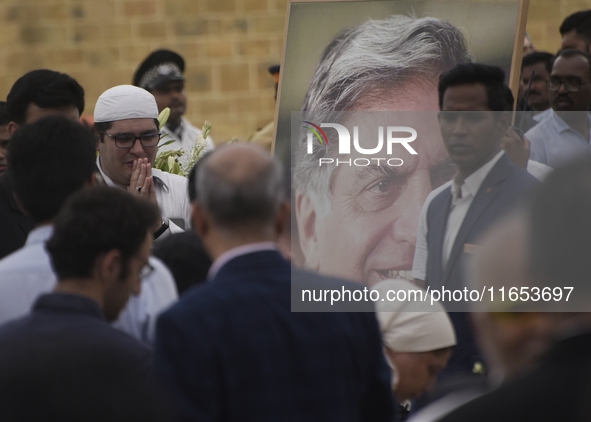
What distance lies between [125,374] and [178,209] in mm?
2332

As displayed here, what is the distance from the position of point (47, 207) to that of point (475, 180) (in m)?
1.35

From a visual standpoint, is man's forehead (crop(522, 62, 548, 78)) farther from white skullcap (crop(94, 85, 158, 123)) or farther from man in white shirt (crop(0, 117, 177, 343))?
man in white shirt (crop(0, 117, 177, 343))

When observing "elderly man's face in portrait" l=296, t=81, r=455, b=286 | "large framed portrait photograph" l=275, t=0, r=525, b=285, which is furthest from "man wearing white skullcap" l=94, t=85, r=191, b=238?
"elderly man's face in portrait" l=296, t=81, r=455, b=286

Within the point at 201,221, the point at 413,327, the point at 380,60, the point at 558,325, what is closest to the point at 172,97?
the point at 380,60

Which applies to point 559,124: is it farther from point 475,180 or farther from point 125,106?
point 125,106

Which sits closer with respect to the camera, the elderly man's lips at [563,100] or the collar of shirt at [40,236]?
the collar of shirt at [40,236]

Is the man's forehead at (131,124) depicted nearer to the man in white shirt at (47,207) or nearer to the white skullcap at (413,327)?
the man in white shirt at (47,207)

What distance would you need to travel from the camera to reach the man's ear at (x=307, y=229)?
384 centimetres

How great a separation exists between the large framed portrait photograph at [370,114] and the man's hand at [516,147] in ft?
0.69

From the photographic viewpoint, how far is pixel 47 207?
123 inches

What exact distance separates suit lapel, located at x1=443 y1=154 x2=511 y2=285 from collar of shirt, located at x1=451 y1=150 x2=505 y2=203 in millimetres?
17

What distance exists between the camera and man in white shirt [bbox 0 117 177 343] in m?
2.90

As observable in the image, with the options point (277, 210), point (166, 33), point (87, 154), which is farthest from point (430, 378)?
point (166, 33)

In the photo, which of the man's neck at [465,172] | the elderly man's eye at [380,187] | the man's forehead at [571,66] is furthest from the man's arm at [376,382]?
the man's forehead at [571,66]
